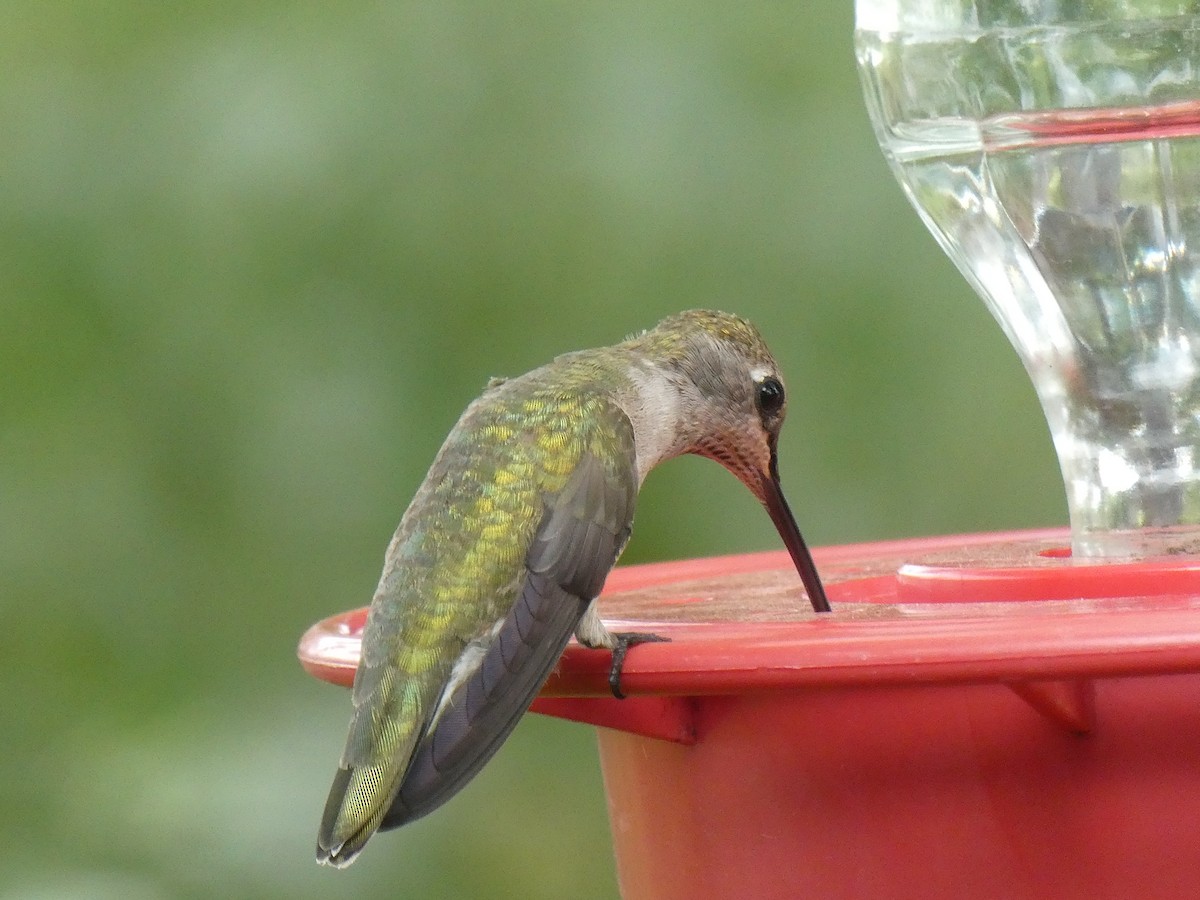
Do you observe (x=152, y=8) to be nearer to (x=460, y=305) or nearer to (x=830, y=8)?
(x=460, y=305)

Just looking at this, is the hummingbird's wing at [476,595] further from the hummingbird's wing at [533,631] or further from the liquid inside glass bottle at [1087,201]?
the liquid inside glass bottle at [1087,201]

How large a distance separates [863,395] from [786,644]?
2.91m

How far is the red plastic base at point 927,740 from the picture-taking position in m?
1.41

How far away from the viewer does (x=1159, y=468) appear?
89.7 inches

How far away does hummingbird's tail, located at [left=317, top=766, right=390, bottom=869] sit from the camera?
75.0 inches

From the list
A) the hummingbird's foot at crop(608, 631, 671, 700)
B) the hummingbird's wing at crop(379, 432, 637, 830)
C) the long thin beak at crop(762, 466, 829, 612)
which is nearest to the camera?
the hummingbird's foot at crop(608, 631, 671, 700)

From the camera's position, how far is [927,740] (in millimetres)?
1667

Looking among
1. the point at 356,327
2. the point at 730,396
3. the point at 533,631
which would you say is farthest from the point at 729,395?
the point at 356,327

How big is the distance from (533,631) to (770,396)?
1.00 m

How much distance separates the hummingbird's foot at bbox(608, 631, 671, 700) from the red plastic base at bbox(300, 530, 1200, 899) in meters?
0.03

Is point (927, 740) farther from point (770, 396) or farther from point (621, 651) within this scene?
point (770, 396)

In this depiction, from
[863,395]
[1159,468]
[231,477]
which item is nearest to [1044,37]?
[1159,468]

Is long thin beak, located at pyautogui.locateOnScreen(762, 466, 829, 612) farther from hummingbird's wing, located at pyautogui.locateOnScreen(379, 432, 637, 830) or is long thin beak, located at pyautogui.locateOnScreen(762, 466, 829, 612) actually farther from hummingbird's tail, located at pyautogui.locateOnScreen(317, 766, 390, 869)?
hummingbird's tail, located at pyautogui.locateOnScreen(317, 766, 390, 869)

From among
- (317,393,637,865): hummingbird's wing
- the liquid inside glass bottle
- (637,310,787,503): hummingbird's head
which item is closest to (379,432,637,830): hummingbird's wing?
(317,393,637,865): hummingbird's wing
